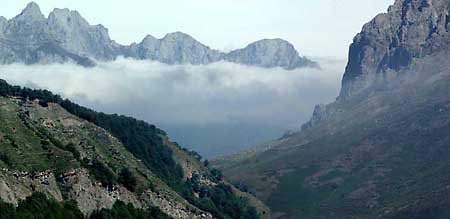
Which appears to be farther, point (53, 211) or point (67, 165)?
point (67, 165)

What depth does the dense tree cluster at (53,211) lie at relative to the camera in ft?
367

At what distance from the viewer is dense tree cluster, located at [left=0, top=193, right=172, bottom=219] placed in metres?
112

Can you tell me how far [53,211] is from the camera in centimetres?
12088

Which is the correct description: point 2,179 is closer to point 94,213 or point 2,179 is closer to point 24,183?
point 24,183

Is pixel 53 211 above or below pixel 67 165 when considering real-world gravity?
below

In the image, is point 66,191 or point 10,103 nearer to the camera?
point 66,191

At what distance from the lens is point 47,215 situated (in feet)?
388

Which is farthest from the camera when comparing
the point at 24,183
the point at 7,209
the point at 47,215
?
the point at 24,183

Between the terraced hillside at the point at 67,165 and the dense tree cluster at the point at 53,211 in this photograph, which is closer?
the dense tree cluster at the point at 53,211

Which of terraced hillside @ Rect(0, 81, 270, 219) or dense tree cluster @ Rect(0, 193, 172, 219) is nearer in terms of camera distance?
dense tree cluster @ Rect(0, 193, 172, 219)

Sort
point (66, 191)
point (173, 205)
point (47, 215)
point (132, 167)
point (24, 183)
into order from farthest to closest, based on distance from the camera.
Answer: point (132, 167) < point (173, 205) < point (66, 191) < point (24, 183) < point (47, 215)

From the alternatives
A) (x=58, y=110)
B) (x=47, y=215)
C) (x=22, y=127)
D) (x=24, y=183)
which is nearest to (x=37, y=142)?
(x=22, y=127)

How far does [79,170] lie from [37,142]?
1267 cm

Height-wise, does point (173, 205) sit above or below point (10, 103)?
below
